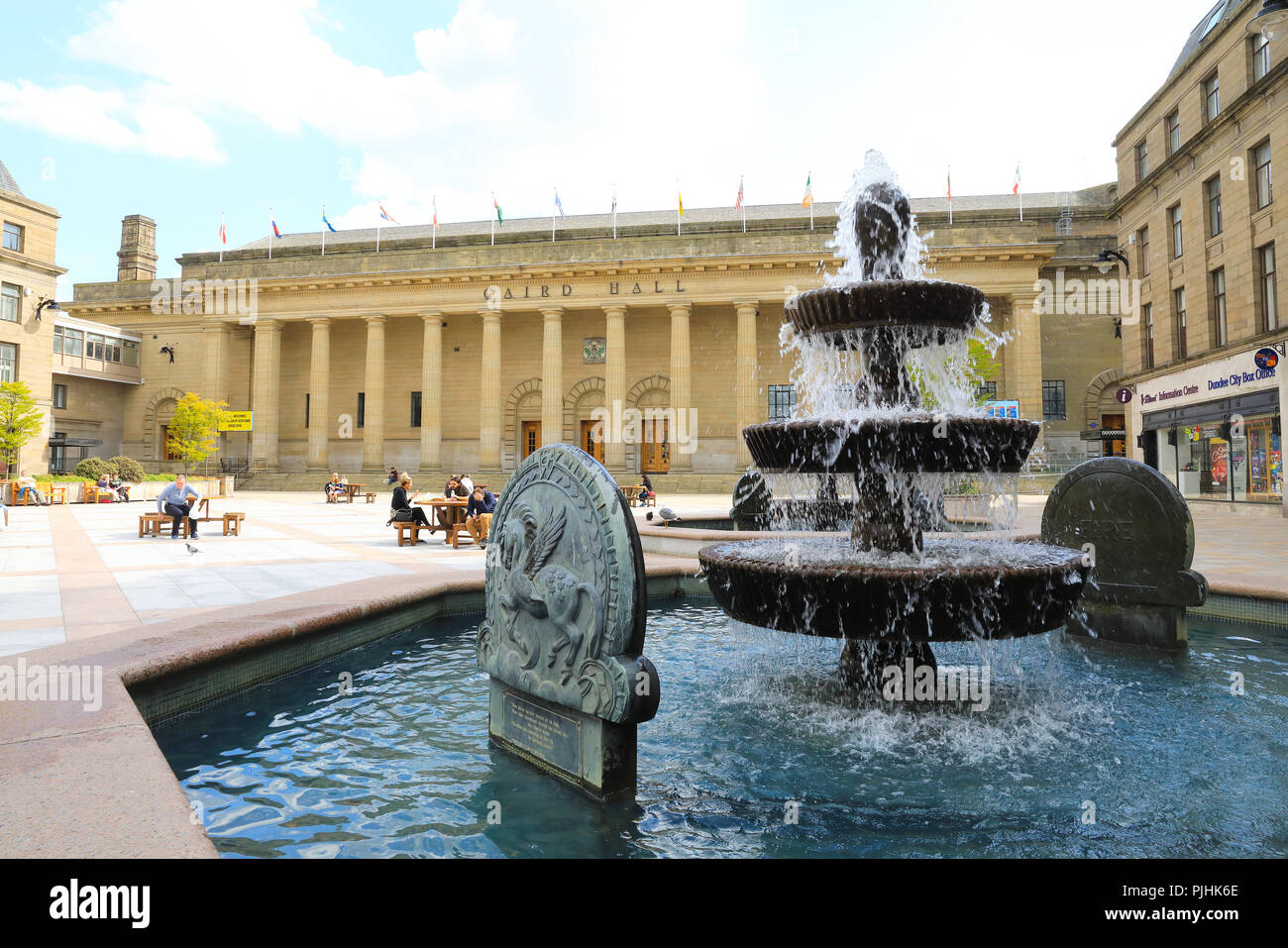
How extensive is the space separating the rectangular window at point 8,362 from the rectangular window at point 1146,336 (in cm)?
5108

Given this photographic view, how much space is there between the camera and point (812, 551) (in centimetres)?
491

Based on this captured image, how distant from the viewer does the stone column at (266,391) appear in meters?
41.0

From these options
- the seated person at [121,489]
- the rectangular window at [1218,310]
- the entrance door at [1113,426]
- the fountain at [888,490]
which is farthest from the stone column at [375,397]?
the entrance door at [1113,426]

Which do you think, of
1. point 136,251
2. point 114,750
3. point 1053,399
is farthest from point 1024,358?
point 136,251

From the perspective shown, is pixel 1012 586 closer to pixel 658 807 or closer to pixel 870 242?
pixel 658 807

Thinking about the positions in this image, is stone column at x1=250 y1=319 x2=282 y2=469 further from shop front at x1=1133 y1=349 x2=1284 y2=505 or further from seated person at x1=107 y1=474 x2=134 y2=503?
shop front at x1=1133 y1=349 x2=1284 y2=505

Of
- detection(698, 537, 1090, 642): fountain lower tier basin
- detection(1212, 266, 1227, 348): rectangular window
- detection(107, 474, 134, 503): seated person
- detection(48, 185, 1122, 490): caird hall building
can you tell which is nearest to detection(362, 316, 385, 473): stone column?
detection(48, 185, 1122, 490): caird hall building

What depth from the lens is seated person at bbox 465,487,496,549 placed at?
1313cm

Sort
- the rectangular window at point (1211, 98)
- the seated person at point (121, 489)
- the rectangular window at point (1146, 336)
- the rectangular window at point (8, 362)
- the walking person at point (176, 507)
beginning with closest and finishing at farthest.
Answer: the walking person at point (176, 507), the rectangular window at point (1211, 98), the rectangular window at point (1146, 336), the seated person at point (121, 489), the rectangular window at point (8, 362)

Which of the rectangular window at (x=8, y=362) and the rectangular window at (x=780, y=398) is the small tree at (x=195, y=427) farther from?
the rectangular window at (x=780, y=398)

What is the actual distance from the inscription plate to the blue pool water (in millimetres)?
124

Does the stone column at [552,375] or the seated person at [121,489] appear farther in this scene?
the stone column at [552,375]

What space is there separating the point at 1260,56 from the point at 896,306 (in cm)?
2544

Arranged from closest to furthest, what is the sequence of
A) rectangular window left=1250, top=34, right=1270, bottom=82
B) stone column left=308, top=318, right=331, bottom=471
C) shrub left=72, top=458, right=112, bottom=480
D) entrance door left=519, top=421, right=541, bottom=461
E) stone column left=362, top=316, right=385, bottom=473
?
rectangular window left=1250, top=34, right=1270, bottom=82 < shrub left=72, top=458, right=112, bottom=480 < stone column left=362, top=316, right=385, bottom=473 < stone column left=308, top=318, right=331, bottom=471 < entrance door left=519, top=421, right=541, bottom=461
